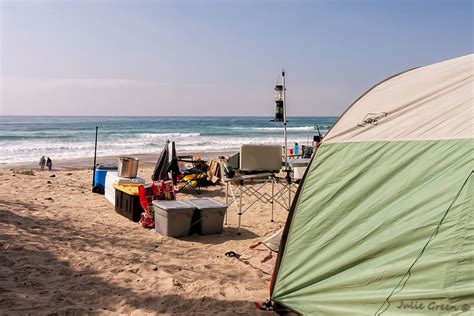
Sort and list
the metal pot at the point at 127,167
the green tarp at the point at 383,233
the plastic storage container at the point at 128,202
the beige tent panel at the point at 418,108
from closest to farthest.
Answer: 1. the green tarp at the point at 383,233
2. the beige tent panel at the point at 418,108
3. the plastic storage container at the point at 128,202
4. the metal pot at the point at 127,167

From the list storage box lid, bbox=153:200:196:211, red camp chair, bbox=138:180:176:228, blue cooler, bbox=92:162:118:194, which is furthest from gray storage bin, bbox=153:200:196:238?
blue cooler, bbox=92:162:118:194

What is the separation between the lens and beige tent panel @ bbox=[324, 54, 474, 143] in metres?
3.26

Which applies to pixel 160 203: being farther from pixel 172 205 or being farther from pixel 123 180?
pixel 123 180

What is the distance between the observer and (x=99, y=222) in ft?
23.0

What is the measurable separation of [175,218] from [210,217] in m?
0.52

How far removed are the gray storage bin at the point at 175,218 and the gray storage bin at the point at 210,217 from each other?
161mm

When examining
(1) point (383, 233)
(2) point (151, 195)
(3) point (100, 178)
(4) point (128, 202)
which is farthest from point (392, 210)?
(3) point (100, 178)

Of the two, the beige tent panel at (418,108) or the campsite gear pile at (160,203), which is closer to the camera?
the beige tent panel at (418,108)

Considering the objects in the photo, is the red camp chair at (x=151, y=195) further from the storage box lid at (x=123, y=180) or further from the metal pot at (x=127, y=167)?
the metal pot at (x=127, y=167)

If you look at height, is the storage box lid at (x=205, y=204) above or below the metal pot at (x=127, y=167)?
below

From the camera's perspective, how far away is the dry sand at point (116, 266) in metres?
3.91

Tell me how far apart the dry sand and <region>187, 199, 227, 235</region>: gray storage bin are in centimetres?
14

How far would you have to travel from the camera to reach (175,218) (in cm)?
616
